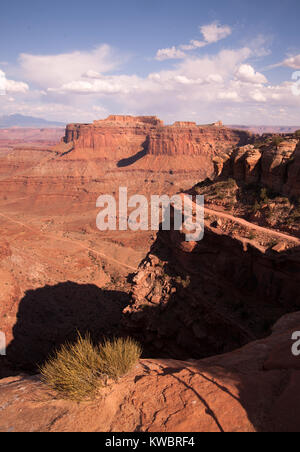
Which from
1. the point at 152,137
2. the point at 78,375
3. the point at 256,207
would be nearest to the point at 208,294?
the point at 256,207

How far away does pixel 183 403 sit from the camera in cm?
573

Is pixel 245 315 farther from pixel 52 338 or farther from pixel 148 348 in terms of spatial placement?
pixel 52 338

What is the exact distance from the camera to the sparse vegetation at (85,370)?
622 cm

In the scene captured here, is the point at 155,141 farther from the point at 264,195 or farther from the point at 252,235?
the point at 252,235

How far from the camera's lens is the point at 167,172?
282 ft

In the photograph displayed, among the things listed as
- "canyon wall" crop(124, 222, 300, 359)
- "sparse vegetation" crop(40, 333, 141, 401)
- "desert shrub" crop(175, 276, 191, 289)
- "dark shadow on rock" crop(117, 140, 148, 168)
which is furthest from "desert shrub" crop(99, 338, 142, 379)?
"dark shadow on rock" crop(117, 140, 148, 168)

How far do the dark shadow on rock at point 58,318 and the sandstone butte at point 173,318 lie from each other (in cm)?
11

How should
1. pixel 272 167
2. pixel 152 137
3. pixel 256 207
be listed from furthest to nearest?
pixel 152 137
pixel 272 167
pixel 256 207

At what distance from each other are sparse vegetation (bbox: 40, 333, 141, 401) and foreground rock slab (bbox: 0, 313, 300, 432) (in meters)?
0.24

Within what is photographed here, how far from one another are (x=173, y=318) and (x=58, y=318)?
1316cm

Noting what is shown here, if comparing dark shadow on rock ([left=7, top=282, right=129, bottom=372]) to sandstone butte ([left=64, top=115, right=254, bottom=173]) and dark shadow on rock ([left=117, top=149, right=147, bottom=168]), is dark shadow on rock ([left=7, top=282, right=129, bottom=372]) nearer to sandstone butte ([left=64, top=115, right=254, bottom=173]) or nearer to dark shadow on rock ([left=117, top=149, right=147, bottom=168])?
sandstone butte ([left=64, top=115, right=254, bottom=173])

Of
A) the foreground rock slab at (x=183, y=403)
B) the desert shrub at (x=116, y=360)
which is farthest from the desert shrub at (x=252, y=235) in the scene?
the desert shrub at (x=116, y=360)
